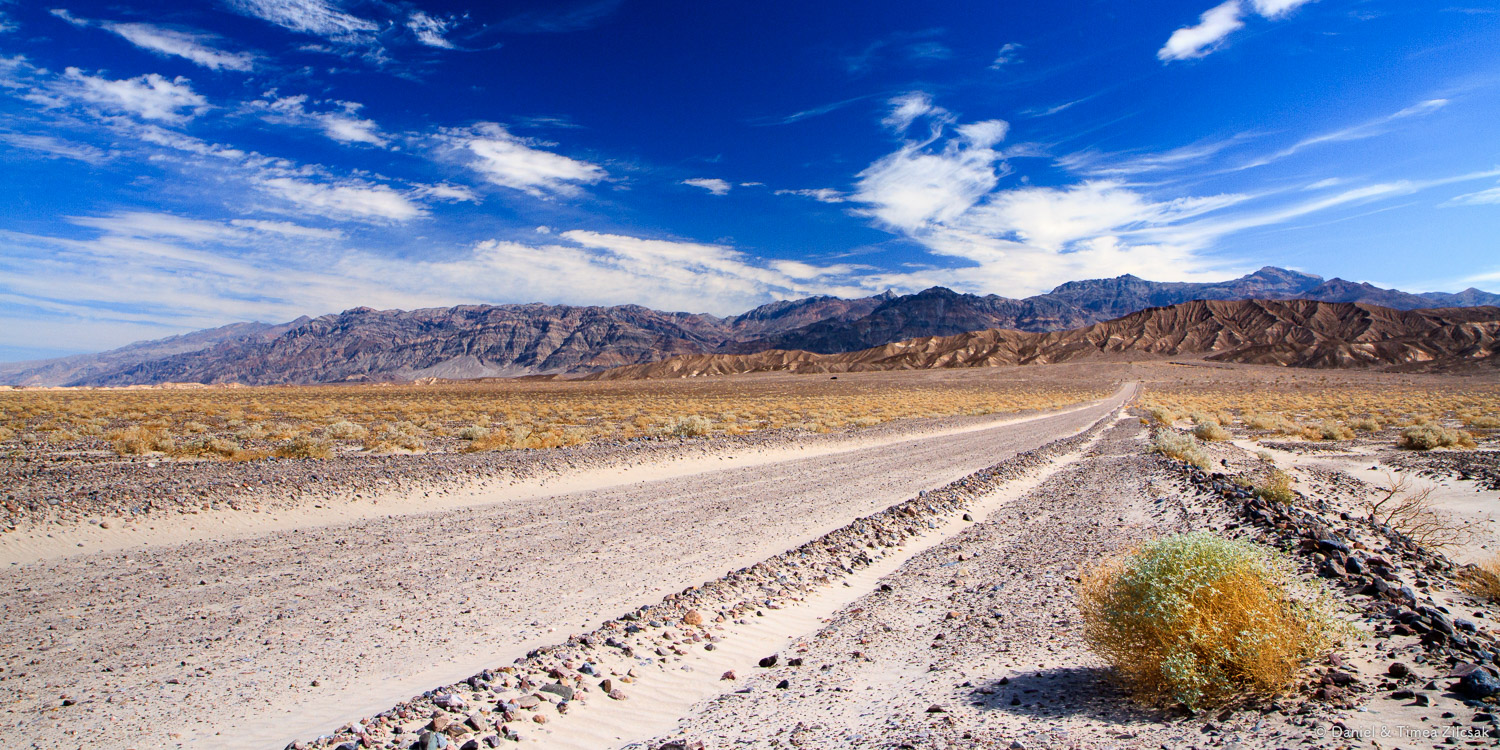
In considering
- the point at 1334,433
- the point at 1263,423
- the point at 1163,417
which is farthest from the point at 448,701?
the point at 1163,417

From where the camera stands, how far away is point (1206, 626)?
3.58 meters

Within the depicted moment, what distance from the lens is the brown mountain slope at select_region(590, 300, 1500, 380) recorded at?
318ft

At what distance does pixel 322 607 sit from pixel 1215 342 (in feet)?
535

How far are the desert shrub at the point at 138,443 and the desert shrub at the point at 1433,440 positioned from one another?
3256cm

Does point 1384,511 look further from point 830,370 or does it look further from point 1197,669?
point 830,370

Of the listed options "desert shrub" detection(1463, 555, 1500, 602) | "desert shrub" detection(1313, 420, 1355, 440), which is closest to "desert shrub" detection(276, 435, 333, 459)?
"desert shrub" detection(1463, 555, 1500, 602)

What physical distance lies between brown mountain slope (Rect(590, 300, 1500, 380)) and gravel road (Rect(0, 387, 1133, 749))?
12245cm

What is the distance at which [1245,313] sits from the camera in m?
145

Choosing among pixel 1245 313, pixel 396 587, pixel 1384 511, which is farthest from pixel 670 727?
pixel 1245 313

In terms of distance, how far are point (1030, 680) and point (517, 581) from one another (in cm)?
535

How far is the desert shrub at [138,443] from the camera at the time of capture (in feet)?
53.7

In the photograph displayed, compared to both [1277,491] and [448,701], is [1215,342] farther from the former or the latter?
[448,701]

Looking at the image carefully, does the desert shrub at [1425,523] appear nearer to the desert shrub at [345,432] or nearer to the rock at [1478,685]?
the rock at [1478,685]

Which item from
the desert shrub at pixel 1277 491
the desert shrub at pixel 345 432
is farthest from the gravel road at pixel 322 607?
the desert shrub at pixel 345 432
